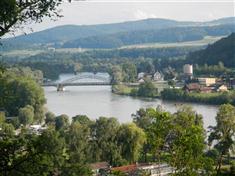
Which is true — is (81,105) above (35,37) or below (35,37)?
below

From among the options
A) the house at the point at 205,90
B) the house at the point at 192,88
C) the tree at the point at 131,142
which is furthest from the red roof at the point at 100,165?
the house at the point at 205,90

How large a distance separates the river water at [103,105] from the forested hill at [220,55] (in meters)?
9.43

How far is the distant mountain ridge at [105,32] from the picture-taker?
285 feet

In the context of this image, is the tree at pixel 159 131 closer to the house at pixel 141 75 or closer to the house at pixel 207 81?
the house at pixel 207 81

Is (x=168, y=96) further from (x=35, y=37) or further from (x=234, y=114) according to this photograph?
(x=35, y=37)

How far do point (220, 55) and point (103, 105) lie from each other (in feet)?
54.5

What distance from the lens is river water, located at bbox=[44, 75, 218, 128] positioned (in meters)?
19.6

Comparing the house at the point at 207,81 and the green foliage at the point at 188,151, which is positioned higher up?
the green foliage at the point at 188,151

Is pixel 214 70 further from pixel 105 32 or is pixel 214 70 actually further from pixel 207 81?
pixel 105 32

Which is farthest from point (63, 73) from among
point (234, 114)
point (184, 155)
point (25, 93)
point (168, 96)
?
point (184, 155)

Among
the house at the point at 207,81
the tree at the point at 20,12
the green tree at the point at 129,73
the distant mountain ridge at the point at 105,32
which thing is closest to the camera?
the tree at the point at 20,12

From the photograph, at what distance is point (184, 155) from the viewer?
10.3ft

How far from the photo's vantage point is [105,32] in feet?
360

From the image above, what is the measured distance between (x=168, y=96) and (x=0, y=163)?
23.3 metres
